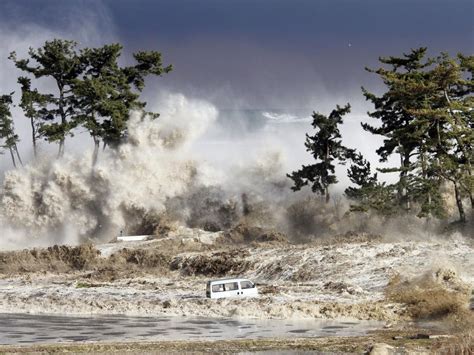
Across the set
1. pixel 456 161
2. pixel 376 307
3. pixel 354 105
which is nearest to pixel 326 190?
pixel 456 161

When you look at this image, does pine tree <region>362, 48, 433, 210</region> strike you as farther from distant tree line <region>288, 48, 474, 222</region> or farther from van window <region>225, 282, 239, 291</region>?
van window <region>225, 282, 239, 291</region>

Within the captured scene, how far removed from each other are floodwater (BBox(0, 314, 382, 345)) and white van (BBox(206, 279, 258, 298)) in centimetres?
354

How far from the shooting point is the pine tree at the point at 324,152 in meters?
60.1

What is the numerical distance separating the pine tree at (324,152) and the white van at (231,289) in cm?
2306

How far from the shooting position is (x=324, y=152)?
61094 millimetres

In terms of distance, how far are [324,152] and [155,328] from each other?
108 ft

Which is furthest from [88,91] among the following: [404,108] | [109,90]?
[404,108]

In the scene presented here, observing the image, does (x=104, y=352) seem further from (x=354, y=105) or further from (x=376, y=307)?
(x=354, y=105)

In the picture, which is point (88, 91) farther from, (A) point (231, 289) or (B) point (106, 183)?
(A) point (231, 289)

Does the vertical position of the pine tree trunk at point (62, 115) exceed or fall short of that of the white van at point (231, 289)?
it exceeds it

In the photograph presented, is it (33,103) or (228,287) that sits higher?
(33,103)

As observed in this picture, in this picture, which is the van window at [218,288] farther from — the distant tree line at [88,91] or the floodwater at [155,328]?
the distant tree line at [88,91]

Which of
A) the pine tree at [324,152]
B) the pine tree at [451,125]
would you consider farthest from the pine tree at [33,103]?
the pine tree at [451,125]

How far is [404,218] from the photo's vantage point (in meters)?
54.3
